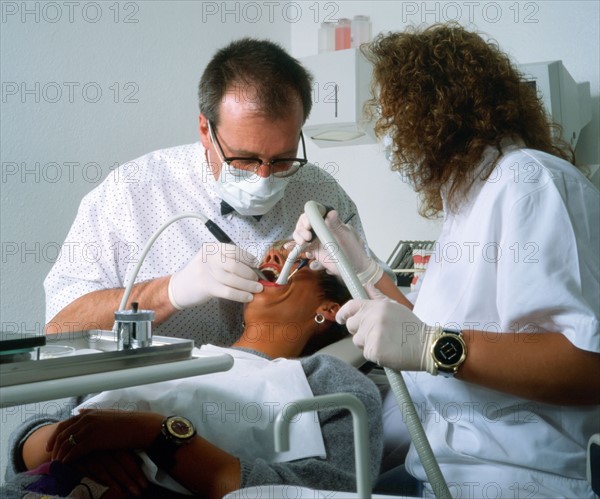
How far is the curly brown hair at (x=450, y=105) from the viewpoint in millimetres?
1421

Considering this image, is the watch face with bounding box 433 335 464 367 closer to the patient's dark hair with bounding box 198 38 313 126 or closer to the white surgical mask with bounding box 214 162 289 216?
the white surgical mask with bounding box 214 162 289 216

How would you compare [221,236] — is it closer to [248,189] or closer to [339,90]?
[248,189]

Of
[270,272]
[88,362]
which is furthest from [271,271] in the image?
[88,362]

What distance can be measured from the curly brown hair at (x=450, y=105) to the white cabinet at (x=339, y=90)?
1451 mm

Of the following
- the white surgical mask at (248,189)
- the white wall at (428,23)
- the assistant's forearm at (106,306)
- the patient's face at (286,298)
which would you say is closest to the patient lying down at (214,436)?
the patient's face at (286,298)

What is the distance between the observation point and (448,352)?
1.25m

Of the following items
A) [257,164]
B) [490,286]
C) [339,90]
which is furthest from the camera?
[339,90]

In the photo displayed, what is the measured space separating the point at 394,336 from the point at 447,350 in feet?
0.35

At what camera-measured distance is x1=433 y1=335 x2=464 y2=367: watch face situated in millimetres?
1243

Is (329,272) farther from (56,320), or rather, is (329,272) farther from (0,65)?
(0,65)

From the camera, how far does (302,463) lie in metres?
1.19

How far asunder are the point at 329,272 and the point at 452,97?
0.65 metres

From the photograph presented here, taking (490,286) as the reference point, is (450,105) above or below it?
above

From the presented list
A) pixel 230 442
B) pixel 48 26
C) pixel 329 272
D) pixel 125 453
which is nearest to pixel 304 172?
pixel 329 272
